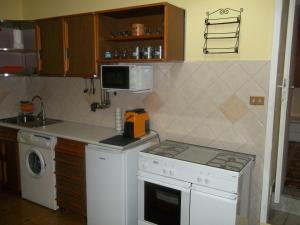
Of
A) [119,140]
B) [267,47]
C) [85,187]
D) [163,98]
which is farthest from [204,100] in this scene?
[85,187]

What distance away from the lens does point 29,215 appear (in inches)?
121

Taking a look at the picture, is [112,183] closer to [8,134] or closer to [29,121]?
[8,134]

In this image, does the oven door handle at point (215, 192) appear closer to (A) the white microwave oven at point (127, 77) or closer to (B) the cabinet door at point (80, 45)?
(A) the white microwave oven at point (127, 77)

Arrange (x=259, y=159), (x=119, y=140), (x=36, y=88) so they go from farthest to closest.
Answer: (x=36, y=88)
(x=119, y=140)
(x=259, y=159)

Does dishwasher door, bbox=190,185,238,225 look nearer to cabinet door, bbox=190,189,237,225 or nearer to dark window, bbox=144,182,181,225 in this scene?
cabinet door, bbox=190,189,237,225

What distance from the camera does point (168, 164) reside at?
7.86 ft

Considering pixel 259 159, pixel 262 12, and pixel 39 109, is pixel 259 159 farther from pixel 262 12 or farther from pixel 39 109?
pixel 39 109

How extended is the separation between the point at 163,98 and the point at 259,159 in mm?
1092

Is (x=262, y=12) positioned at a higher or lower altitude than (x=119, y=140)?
higher

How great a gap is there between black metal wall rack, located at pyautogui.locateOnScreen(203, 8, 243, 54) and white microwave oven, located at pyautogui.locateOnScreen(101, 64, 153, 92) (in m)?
0.63

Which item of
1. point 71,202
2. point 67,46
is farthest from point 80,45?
point 71,202

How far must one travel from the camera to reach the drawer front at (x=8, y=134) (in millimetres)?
3347

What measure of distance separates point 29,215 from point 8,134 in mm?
990

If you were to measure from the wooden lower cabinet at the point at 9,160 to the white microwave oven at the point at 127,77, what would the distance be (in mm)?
1351
